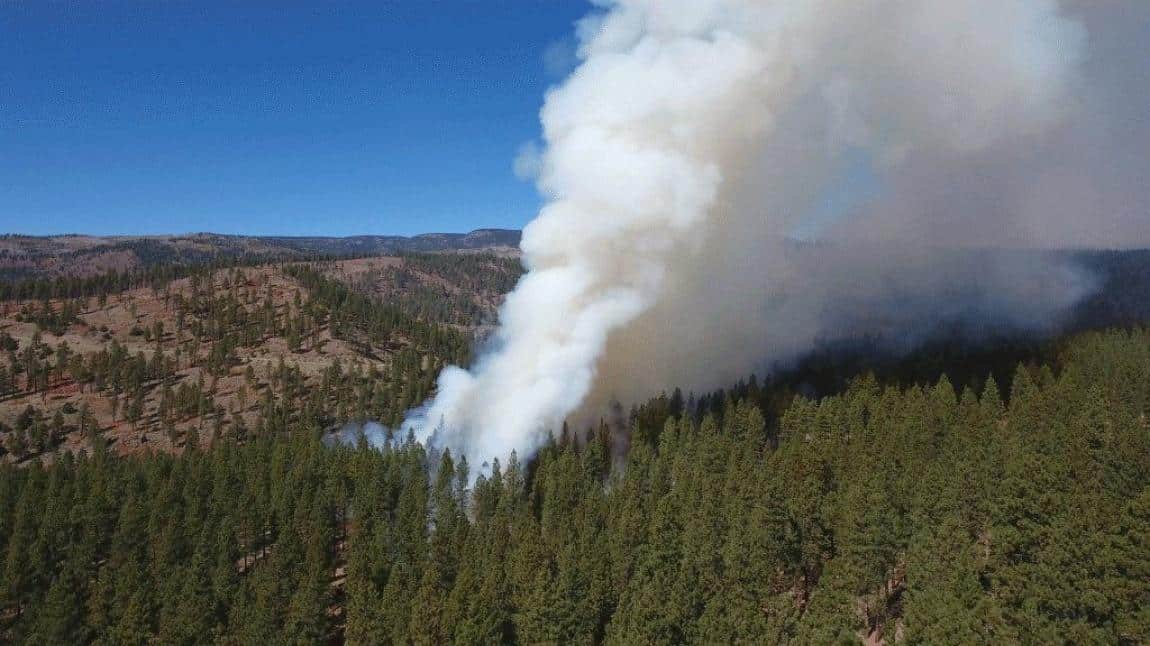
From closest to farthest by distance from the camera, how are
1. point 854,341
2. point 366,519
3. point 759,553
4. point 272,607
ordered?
point 759,553
point 272,607
point 366,519
point 854,341

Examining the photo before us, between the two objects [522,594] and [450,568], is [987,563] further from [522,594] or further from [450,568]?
[450,568]

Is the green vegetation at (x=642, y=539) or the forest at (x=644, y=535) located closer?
the green vegetation at (x=642, y=539)

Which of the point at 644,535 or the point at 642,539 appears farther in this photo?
the point at 644,535

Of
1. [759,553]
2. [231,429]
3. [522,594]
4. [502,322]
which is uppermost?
[502,322]

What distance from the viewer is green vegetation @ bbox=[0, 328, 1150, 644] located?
129ft

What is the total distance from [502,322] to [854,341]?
375 feet

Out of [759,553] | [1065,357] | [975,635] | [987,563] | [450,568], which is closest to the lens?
[975,635]

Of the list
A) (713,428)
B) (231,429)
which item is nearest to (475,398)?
(713,428)

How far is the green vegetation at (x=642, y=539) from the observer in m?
39.3

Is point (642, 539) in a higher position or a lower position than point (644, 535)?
lower

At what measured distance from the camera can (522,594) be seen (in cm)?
4969

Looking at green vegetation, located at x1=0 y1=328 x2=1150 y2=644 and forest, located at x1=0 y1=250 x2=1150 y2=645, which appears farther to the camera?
forest, located at x1=0 y1=250 x2=1150 y2=645

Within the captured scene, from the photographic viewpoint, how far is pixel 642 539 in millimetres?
55094

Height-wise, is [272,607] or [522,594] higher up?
[522,594]
